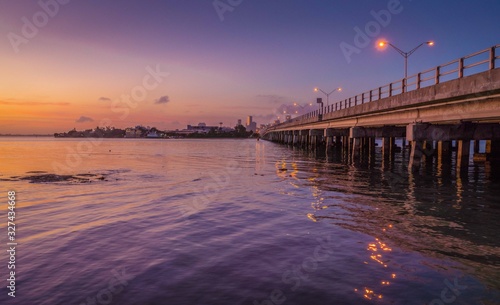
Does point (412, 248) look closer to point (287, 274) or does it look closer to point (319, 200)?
point (287, 274)

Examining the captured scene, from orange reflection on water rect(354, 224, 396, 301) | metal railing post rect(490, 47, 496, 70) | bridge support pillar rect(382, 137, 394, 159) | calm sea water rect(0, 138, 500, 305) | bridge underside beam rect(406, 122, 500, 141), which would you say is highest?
metal railing post rect(490, 47, 496, 70)

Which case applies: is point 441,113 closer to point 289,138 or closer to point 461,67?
point 461,67

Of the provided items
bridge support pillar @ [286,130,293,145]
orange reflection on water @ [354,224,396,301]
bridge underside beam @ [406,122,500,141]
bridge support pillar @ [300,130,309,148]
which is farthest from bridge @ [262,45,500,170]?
bridge support pillar @ [286,130,293,145]

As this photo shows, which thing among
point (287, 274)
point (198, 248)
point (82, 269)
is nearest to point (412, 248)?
point (287, 274)

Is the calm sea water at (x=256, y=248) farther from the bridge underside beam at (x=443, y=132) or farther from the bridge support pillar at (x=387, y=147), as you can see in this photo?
the bridge support pillar at (x=387, y=147)

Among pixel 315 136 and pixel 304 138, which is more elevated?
pixel 315 136

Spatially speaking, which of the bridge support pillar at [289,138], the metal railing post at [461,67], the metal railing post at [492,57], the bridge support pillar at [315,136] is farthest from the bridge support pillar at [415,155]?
the bridge support pillar at [289,138]

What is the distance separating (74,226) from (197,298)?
700 centimetres

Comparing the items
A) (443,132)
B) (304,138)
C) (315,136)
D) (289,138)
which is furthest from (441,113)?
(289,138)

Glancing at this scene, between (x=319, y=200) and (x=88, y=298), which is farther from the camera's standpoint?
(x=319, y=200)

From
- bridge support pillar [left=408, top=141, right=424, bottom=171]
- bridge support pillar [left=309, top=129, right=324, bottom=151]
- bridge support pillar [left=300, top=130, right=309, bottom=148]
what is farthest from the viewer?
bridge support pillar [left=300, top=130, right=309, bottom=148]

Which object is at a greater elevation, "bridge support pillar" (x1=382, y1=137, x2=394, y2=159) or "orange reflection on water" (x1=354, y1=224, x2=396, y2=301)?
"bridge support pillar" (x1=382, y1=137, x2=394, y2=159)

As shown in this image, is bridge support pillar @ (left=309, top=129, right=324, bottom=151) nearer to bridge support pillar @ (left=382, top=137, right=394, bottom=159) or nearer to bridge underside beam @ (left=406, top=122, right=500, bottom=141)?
bridge support pillar @ (left=382, top=137, right=394, bottom=159)

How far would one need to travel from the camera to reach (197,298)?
6.40 m
